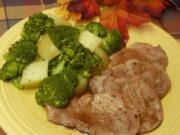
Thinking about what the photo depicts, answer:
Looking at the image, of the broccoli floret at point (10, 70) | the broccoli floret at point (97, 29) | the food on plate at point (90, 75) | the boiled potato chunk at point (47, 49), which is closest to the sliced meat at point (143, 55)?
the food on plate at point (90, 75)

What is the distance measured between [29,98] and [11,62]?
0.17 metres

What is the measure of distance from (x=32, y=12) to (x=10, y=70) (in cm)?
66

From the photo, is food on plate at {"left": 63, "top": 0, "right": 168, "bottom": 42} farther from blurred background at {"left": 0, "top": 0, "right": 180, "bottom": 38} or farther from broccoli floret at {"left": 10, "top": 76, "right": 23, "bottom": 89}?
broccoli floret at {"left": 10, "top": 76, "right": 23, "bottom": 89}

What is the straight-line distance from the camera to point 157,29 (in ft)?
6.63

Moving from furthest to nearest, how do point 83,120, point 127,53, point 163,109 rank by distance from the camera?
point 127,53
point 163,109
point 83,120

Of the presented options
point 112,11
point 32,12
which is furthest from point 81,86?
point 32,12

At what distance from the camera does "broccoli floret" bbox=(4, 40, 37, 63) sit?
171 cm

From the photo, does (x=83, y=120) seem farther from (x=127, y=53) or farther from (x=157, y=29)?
(x=157, y=29)

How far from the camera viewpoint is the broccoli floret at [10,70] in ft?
5.52

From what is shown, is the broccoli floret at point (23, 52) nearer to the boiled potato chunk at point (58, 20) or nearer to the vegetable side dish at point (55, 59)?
the vegetable side dish at point (55, 59)

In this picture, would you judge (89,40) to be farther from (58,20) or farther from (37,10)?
(37,10)

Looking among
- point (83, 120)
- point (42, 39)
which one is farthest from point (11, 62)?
point (83, 120)

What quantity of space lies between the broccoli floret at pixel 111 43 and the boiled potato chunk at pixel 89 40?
0.03m

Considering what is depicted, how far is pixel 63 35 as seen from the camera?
5.79ft
